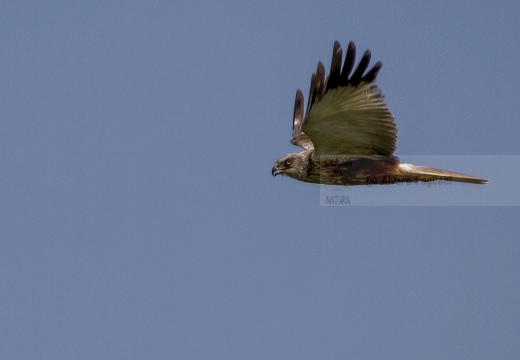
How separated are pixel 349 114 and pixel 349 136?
39 centimetres

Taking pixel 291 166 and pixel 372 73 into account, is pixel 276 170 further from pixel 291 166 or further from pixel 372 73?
pixel 372 73

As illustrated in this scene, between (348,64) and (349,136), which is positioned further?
(349,136)

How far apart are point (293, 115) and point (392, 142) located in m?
2.57

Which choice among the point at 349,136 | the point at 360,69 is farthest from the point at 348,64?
the point at 349,136

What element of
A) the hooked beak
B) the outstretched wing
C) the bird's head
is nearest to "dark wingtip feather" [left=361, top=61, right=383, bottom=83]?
the outstretched wing

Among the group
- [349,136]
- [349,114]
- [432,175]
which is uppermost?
[349,114]

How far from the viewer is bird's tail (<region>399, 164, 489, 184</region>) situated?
12.3 metres

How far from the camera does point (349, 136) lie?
12305 mm

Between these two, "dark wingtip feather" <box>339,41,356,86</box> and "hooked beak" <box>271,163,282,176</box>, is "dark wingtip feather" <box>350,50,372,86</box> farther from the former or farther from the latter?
"hooked beak" <box>271,163,282,176</box>

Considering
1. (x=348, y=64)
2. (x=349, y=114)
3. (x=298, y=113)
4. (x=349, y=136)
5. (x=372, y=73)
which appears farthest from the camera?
(x=298, y=113)

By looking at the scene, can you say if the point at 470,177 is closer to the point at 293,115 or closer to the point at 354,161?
the point at 354,161

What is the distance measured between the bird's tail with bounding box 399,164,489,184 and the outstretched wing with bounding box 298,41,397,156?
30 cm

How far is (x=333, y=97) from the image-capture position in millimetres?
11852

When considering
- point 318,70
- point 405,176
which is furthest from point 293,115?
point 405,176
